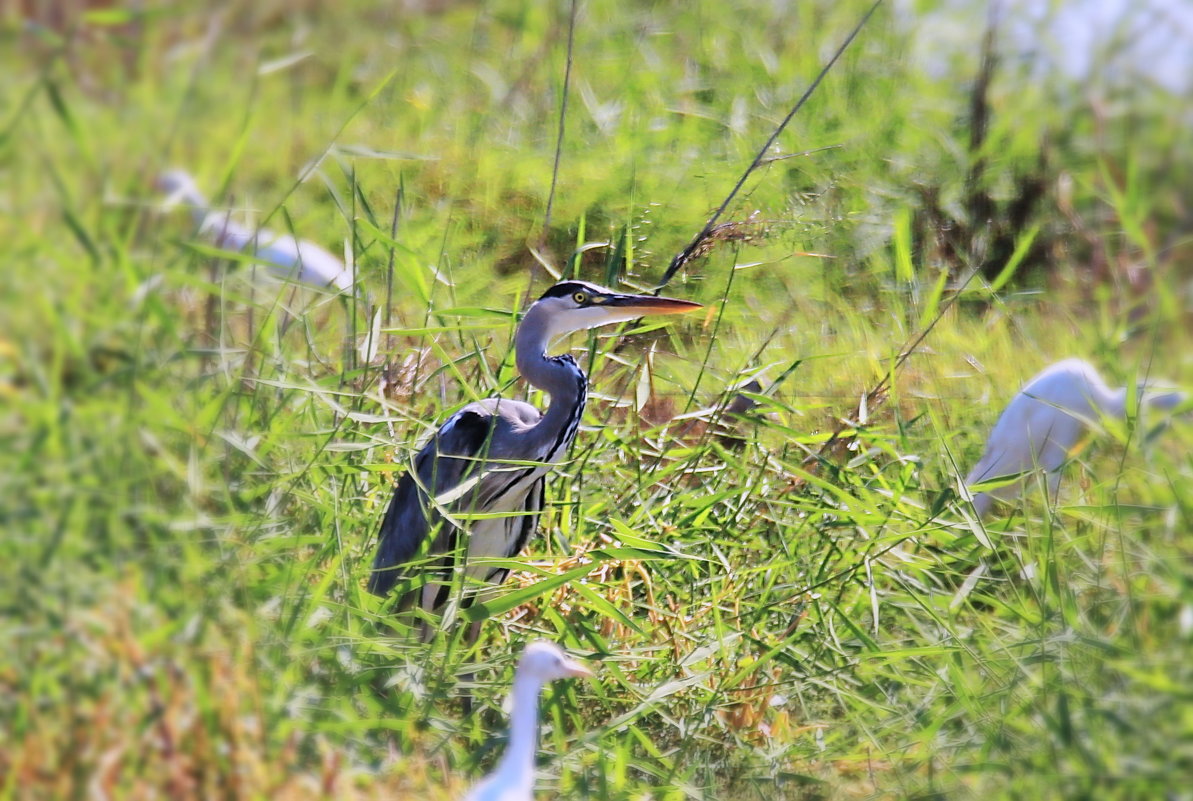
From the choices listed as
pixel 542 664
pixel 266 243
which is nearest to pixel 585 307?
pixel 266 243

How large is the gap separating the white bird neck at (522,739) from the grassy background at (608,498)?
0.29m

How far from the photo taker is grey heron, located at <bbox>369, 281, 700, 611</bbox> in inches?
102

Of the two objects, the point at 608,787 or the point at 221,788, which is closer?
the point at 221,788

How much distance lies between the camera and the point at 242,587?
2.08 metres

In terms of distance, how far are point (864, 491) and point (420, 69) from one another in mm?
2995

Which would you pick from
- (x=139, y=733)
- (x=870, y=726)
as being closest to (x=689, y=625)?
(x=870, y=726)

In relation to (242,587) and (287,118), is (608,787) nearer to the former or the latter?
(242,587)

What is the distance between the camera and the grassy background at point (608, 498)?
193 centimetres

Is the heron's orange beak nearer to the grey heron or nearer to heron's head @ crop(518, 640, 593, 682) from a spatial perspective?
the grey heron

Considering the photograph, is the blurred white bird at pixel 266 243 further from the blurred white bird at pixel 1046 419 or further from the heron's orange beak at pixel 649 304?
the blurred white bird at pixel 1046 419

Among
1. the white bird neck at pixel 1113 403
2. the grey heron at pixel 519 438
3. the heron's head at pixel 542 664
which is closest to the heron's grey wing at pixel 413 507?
the grey heron at pixel 519 438

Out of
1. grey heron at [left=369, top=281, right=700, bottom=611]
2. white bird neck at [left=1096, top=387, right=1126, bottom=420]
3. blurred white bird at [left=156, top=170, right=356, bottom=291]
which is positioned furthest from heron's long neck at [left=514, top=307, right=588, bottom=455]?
white bird neck at [left=1096, top=387, right=1126, bottom=420]

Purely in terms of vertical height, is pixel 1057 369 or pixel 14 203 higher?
pixel 14 203

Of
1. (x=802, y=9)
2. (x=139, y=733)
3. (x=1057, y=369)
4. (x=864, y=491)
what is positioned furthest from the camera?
(x=802, y=9)
